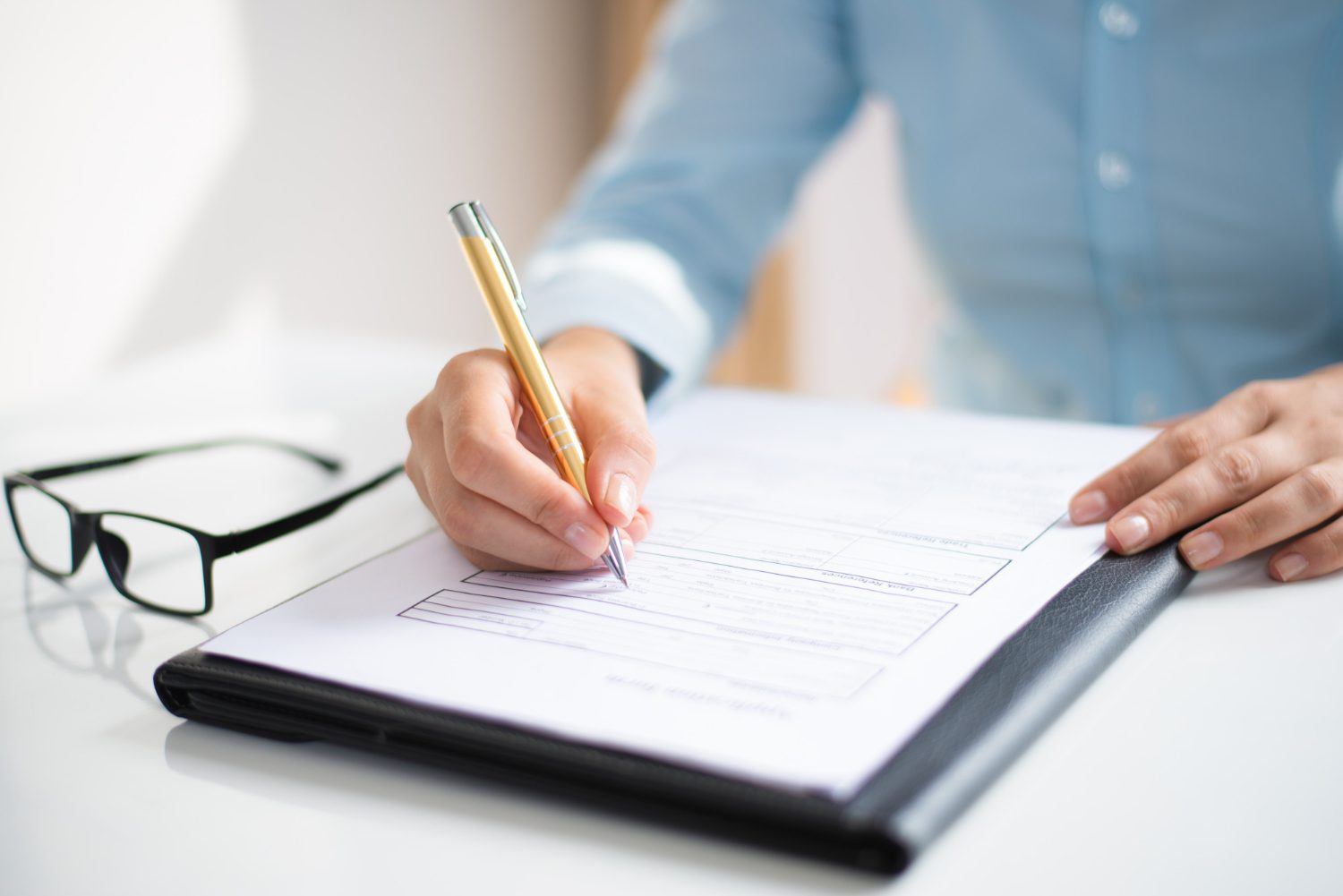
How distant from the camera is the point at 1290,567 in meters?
0.48

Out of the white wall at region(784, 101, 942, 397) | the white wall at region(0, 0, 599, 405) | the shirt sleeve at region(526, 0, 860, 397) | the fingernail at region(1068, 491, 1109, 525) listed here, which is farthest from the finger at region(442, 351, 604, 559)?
the white wall at region(784, 101, 942, 397)

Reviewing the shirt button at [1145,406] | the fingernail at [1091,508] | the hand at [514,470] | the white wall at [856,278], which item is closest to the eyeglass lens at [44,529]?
the hand at [514,470]

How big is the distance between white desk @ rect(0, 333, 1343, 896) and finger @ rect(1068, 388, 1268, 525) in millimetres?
50

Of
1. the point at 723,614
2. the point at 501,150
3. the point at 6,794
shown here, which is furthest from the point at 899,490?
the point at 501,150

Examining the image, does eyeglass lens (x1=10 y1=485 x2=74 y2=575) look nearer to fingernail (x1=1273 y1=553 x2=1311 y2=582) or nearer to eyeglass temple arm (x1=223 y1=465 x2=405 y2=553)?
eyeglass temple arm (x1=223 y1=465 x2=405 y2=553)

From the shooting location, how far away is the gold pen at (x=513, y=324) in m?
0.51

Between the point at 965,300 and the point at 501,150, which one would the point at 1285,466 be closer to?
the point at 965,300

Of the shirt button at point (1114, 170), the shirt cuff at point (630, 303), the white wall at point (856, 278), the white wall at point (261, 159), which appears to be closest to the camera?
the shirt cuff at point (630, 303)

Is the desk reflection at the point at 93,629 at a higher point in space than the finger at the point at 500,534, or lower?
lower

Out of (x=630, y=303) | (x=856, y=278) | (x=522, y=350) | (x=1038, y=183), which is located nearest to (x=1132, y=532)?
(x=522, y=350)

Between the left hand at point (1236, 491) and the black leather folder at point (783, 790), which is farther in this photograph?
the left hand at point (1236, 491)

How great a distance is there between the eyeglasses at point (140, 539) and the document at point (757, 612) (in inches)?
2.8

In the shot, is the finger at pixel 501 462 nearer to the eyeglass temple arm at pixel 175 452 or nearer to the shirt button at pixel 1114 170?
the eyeglass temple arm at pixel 175 452

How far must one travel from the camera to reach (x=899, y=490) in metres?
0.56
